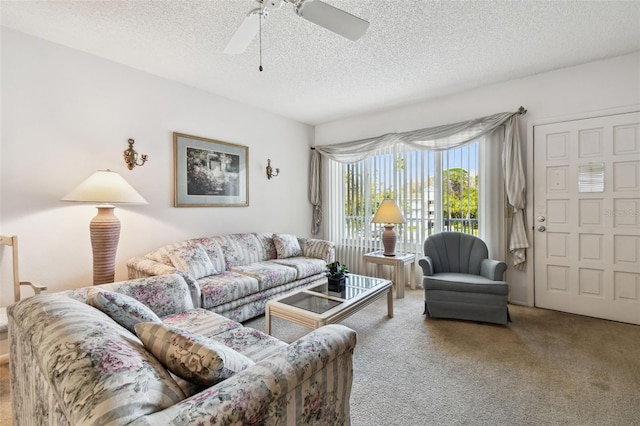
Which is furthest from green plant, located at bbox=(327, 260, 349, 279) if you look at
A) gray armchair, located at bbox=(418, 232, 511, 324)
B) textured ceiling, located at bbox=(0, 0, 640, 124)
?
textured ceiling, located at bbox=(0, 0, 640, 124)

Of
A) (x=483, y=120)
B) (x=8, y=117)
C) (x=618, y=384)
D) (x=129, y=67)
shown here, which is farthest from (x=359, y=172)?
(x=8, y=117)

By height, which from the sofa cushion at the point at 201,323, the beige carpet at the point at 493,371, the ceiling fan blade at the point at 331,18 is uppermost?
the ceiling fan blade at the point at 331,18

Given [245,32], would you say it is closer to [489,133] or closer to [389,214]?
[389,214]

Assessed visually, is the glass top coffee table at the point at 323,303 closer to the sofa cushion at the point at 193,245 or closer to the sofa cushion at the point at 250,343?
the sofa cushion at the point at 250,343

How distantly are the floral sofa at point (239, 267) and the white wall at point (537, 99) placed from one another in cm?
221

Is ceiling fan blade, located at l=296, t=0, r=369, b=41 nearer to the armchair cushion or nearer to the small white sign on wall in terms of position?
the armchair cushion

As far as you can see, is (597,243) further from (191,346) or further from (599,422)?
(191,346)

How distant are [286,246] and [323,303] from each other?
5.24 ft

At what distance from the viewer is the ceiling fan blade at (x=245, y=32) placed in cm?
168

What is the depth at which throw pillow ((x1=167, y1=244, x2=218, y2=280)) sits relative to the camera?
2742mm

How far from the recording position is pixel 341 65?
2.89 m

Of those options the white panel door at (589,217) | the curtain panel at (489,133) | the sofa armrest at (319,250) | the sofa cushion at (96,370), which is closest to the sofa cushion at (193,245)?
the sofa armrest at (319,250)

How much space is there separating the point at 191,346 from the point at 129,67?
3.11 meters

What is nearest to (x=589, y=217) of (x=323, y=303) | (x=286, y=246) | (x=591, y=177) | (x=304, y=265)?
(x=591, y=177)
